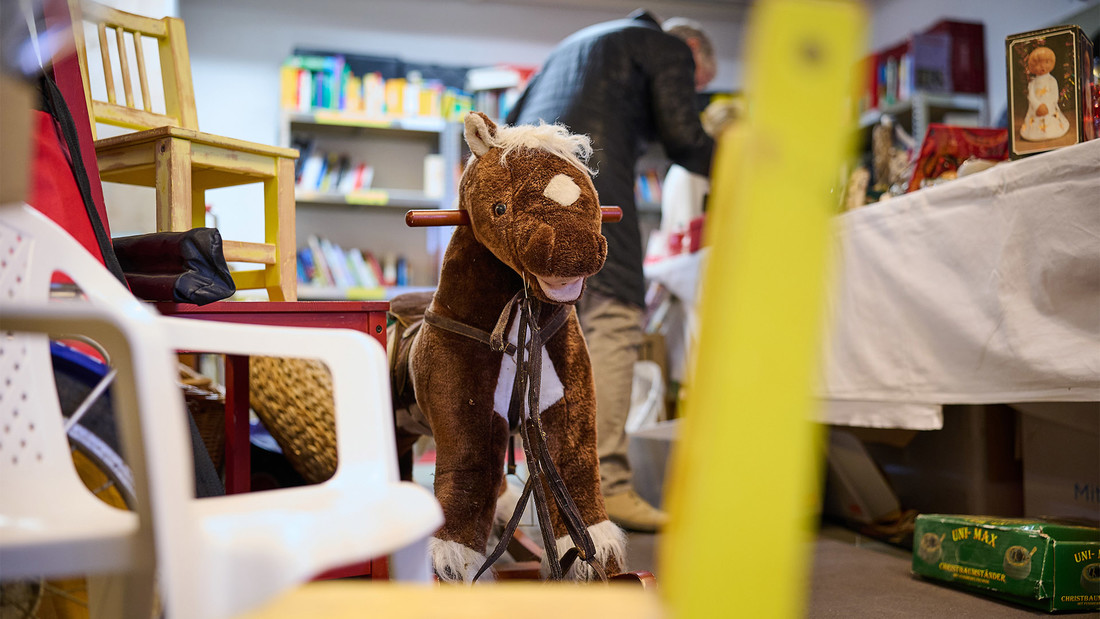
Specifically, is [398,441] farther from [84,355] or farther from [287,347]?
[287,347]

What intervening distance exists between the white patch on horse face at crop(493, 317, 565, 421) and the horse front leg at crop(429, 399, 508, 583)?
25 mm

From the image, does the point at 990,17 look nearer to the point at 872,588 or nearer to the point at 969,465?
the point at 969,465

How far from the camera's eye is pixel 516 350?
3.64 ft

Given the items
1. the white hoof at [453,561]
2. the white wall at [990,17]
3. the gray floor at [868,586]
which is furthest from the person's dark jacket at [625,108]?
the white wall at [990,17]

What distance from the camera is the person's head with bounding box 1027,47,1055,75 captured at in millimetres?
1510

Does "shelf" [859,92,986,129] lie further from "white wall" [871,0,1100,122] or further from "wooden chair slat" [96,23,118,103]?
"wooden chair slat" [96,23,118,103]

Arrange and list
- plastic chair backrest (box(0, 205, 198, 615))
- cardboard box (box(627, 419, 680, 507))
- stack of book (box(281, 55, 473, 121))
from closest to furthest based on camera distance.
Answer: plastic chair backrest (box(0, 205, 198, 615))
cardboard box (box(627, 419, 680, 507))
stack of book (box(281, 55, 473, 121))

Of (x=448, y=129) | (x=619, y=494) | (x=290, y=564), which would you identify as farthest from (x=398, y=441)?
(x=448, y=129)

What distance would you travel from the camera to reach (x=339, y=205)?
14.4 feet

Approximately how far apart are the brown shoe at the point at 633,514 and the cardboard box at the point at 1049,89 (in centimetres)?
112

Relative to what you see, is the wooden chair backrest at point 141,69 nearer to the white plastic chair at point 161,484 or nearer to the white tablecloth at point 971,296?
the white plastic chair at point 161,484

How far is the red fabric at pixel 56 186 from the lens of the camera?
1.00 meters

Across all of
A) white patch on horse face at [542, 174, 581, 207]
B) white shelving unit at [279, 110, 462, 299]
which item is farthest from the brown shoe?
white shelving unit at [279, 110, 462, 299]

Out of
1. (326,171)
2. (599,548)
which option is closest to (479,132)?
(599,548)
